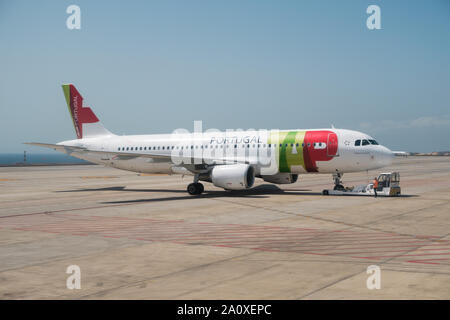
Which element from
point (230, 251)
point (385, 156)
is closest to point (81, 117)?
point (385, 156)

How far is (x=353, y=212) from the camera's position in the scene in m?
20.2

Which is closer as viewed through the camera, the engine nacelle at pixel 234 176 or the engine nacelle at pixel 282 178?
the engine nacelle at pixel 234 176

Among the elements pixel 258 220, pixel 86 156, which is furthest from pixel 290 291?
pixel 86 156

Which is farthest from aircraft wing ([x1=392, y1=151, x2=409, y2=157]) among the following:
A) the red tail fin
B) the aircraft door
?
the red tail fin

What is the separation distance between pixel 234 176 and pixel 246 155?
10.0 ft

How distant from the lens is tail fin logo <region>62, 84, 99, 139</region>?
37.4 metres

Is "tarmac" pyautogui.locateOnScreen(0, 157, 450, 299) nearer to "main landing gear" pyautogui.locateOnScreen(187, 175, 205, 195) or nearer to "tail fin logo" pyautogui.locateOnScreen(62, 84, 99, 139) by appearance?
"main landing gear" pyautogui.locateOnScreen(187, 175, 205, 195)

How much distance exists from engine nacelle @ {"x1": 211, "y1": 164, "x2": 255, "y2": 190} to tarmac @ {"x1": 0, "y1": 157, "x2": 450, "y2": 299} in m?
4.04

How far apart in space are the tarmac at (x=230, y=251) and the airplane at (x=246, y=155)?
4894 mm

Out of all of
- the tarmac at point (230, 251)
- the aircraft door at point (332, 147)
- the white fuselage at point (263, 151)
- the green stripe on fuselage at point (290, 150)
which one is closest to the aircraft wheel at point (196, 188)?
the white fuselage at point (263, 151)

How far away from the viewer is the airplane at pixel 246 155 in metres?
27.9

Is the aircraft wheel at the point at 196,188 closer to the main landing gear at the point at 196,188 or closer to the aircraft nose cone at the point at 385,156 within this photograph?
the main landing gear at the point at 196,188

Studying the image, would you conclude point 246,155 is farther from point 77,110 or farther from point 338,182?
point 77,110

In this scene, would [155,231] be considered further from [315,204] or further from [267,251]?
[315,204]
